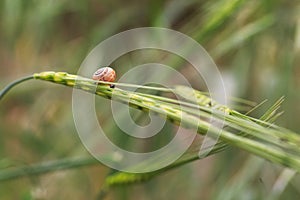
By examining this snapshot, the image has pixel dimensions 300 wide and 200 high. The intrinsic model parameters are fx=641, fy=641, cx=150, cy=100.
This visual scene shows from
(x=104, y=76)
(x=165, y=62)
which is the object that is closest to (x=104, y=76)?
(x=104, y=76)

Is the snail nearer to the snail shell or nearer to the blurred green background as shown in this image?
the snail shell

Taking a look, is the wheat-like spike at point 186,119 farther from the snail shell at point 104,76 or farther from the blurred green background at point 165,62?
the blurred green background at point 165,62

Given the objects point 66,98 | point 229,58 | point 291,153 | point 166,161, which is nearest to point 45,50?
point 66,98

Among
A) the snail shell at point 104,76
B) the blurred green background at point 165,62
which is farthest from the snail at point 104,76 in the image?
the blurred green background at point 165,62

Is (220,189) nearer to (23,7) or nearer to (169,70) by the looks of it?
(169,70)

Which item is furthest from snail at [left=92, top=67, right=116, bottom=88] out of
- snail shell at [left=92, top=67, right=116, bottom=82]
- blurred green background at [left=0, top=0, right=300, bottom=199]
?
blurred green background at [left=0, top=0, right=300, bottom=199]

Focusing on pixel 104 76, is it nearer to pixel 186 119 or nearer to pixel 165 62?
pixel 186 119

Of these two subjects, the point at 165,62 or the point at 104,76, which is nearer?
the point at 104,76

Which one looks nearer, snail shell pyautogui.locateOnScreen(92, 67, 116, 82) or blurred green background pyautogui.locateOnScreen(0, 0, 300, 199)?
snail shell pyautogui.locateOnScreen(92, 67, 116, 82)
